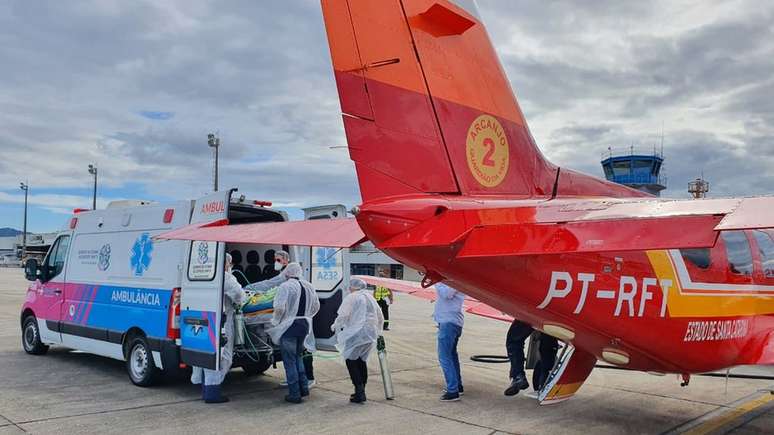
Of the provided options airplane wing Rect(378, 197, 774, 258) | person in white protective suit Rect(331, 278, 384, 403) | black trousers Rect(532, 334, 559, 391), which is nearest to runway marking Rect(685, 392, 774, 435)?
black trousers Rect(532, 334, 559, 391)

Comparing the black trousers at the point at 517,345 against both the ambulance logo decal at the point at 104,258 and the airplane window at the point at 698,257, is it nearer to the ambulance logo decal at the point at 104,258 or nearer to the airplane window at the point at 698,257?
the airplane window at the point at 698,257

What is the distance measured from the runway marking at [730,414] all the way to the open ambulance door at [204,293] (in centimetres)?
547

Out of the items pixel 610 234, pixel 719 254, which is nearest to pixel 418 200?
pixel 610 234

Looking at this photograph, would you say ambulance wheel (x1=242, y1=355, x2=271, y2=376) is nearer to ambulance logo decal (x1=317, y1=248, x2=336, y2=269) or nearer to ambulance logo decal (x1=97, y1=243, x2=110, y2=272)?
ambulance logo decal (x1=317, y1=248, x2=336, y2=269)

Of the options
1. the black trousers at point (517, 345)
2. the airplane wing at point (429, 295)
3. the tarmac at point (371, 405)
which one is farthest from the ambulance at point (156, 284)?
the black trousers at point (517, 345)

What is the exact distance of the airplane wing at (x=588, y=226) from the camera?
3.37 metres

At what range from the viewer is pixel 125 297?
9.02 meters

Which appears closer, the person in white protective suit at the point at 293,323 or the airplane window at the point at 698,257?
the airplane window at the point at 698,257

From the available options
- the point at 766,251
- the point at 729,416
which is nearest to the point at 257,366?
the point at 729,416

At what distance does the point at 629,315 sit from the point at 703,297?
1264 mm

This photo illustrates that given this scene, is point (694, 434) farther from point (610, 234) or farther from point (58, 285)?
point (58, 285)

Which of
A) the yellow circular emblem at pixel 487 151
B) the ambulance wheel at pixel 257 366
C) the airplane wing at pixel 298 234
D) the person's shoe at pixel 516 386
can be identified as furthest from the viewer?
the ambulance wheel at pixel 257 366

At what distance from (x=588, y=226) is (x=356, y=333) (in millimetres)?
4734

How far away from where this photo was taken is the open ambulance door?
758 cm
